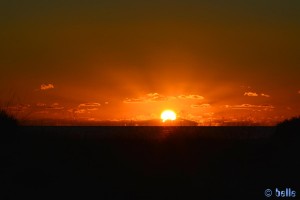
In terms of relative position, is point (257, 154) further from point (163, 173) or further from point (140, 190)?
point (140, 190)

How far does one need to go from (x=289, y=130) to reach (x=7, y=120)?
13.2 m

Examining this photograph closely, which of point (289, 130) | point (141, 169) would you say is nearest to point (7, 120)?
point (141, 169)

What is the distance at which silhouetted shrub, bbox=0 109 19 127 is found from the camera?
21844 mm

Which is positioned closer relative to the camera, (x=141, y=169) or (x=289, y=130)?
(x=141, y=169)

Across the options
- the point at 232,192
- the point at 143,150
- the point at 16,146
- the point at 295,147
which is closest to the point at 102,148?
the point at 143,150

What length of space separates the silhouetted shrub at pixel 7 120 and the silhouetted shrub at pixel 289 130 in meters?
12.4

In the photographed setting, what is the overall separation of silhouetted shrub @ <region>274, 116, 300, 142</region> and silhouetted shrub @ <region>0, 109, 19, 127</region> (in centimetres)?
1236

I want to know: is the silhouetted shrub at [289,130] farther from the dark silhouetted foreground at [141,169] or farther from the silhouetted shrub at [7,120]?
the silhouetted shrub at [7,120]

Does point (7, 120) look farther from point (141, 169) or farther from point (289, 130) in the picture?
point (289, 130)

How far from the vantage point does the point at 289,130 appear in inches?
950

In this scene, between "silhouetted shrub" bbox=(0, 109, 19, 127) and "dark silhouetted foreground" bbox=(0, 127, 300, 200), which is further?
"silhouetted shrub" bbox=(0, 109, 19, 127)

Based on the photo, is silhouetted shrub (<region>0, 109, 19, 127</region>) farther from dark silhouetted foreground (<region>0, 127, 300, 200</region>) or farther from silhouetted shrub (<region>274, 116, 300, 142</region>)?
silhouetted shrub (<region>274, 116, 300, 142</region>)

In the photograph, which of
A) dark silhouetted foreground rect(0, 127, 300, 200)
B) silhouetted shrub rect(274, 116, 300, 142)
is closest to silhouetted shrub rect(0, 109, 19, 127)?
dark silhouetted foreground rect(0, 127, 300, 200)

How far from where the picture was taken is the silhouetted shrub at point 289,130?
2282cm
